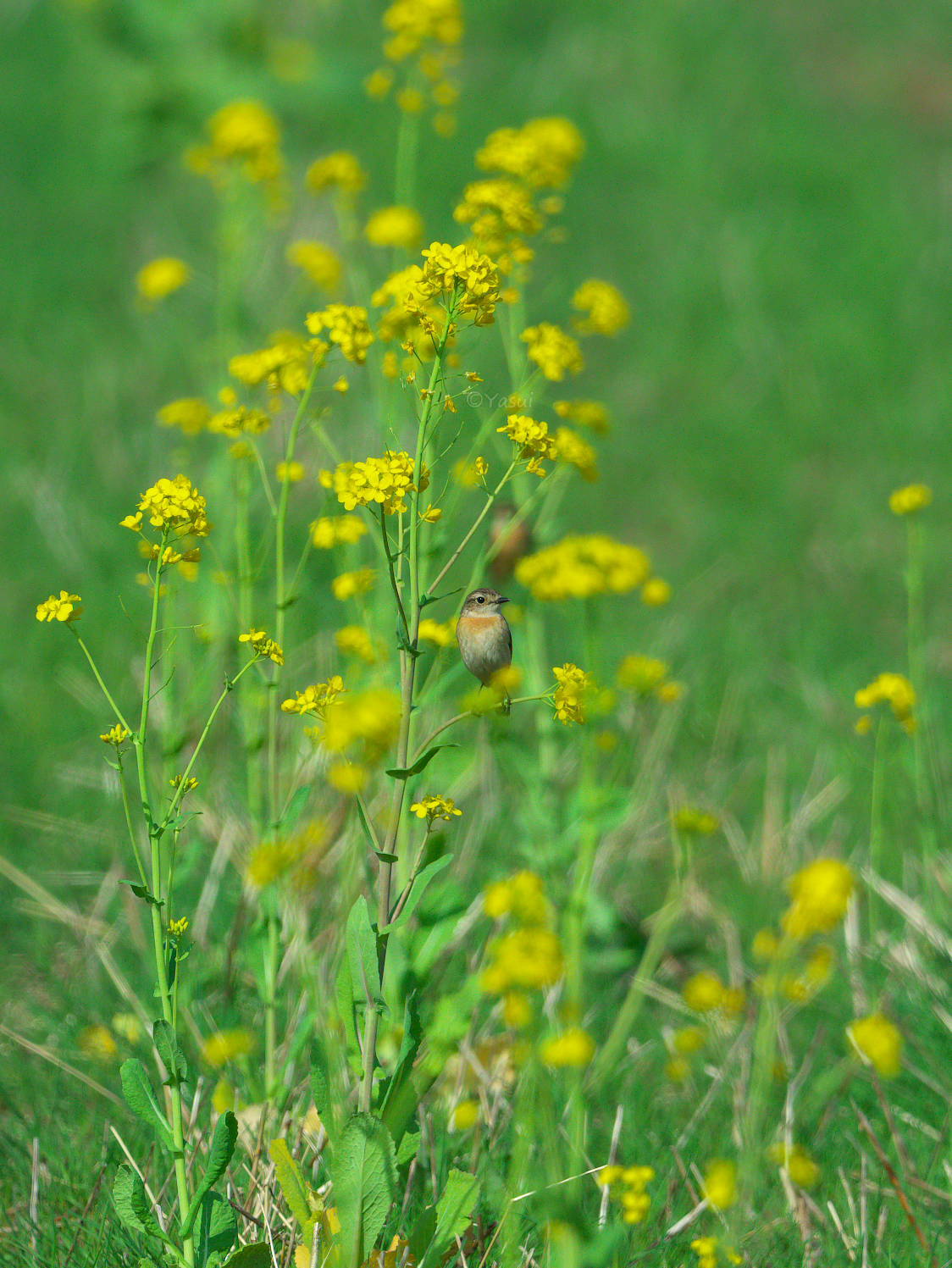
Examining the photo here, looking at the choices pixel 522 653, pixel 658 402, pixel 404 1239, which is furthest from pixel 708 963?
pixel 658 402

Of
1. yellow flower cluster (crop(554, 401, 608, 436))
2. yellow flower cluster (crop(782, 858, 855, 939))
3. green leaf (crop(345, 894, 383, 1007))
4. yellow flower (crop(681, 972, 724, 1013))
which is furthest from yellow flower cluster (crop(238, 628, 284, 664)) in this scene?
yellow flower cluster (crop(554, 401, 608, 436))

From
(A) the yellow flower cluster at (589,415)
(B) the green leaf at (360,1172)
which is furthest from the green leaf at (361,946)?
(A) the yellow flower cluster at (589,415)

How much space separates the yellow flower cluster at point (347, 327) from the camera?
84.3 inches

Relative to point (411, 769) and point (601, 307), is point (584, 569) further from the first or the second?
point (601, 307)

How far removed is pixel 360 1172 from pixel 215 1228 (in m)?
0.29

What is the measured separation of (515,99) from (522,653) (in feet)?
17.6

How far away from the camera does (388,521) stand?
3.37 m

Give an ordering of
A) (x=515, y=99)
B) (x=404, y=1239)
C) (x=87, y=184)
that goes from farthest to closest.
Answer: (x=515, y=99) → (x=87, y=184) → (x=404, y=1239)

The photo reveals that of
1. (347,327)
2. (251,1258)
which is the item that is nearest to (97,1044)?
(251,1258)

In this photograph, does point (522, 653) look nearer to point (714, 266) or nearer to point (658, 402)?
point (658, 402)

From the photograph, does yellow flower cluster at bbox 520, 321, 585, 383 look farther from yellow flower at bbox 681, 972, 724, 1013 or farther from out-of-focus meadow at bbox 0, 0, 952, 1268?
yellow flower at bbox 681, 972, 724, 1013

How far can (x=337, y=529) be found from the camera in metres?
2.32

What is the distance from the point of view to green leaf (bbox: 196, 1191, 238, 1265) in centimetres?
196

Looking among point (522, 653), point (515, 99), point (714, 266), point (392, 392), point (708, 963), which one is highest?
point (515, 99)
